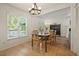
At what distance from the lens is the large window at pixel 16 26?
2.75 m

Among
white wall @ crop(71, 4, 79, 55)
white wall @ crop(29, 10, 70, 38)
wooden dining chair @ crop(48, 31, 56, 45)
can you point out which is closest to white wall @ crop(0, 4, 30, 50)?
white wall @ crop(29, 10, 70, 38)

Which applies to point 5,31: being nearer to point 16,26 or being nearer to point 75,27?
point 16,26

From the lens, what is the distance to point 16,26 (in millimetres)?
2797

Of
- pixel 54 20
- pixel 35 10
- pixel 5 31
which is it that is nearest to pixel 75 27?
pixel 54 20

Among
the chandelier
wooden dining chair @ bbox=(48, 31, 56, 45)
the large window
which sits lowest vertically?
wooden dining chair @ bbox=(48, 31, 56, 45)

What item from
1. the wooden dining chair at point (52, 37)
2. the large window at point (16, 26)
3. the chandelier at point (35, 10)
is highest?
the chandelier at point (35, 10)

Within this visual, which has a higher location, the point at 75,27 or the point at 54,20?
the point at 54,20

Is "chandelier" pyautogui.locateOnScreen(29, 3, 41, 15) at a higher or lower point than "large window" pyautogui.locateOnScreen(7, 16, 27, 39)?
higher

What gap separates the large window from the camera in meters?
2.75

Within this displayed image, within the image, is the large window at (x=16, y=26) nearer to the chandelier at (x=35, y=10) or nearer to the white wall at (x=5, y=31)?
the white wall at (x=5, y=31)

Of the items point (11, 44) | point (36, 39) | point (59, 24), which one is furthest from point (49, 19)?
point (11, 44)

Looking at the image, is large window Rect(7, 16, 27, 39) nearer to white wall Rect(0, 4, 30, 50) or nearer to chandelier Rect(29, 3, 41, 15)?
white wall Rect(0, 4, 30, 50)

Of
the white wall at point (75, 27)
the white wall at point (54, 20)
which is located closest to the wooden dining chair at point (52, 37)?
the white wall at point (54, 20)

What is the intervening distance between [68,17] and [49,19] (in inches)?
17.6
